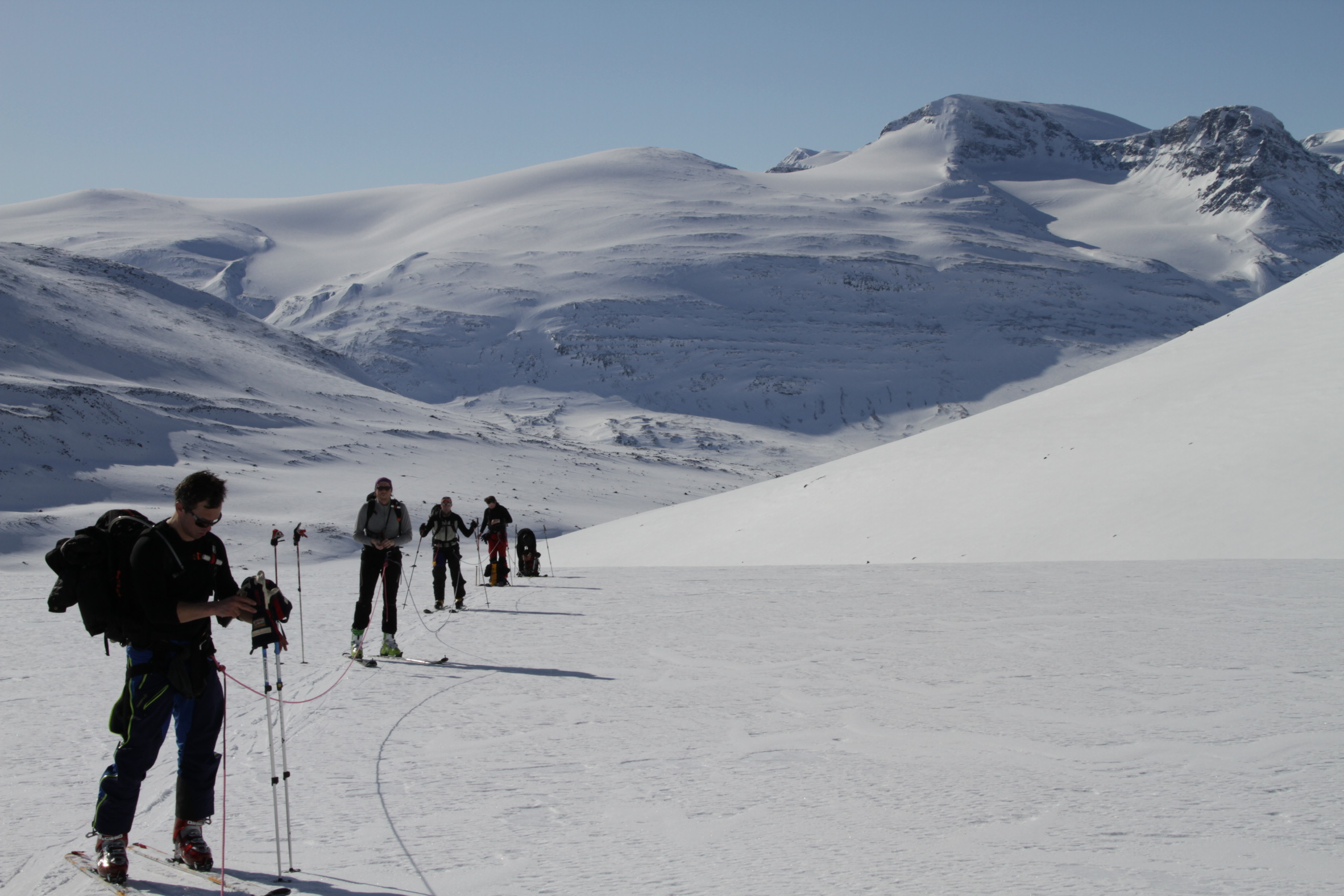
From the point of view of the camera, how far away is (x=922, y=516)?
2312cm

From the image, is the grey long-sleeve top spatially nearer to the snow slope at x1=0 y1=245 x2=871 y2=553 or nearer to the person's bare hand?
the person's bare hand

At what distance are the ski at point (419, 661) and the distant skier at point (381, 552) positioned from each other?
0.14 feet

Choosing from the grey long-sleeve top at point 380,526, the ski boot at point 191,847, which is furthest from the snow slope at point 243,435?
the ski boot at point 191,847

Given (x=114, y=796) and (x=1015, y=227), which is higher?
(x=1015, y=227)

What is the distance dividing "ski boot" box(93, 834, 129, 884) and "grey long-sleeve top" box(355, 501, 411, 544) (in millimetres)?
5240

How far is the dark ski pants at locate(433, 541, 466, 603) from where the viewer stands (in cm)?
1407

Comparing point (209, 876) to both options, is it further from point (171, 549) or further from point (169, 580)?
point (171, 549)

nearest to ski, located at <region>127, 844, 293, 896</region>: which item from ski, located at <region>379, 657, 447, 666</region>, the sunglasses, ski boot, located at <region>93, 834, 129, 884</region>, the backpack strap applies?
ski boot, located at <region>93, 834, 129, 884</region>

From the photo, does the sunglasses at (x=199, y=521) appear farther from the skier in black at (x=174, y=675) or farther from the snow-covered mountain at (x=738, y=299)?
the snow-covered mountain at (x=738, y=299)

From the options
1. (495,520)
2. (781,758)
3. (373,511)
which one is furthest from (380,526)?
(495,520)

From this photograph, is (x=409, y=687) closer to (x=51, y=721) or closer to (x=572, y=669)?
(x=572, y=669)

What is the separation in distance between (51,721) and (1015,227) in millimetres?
188565

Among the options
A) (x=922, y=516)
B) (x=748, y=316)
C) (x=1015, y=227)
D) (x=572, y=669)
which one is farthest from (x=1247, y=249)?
(x=572, y=669)

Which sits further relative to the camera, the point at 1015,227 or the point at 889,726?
the point at 1015,227
